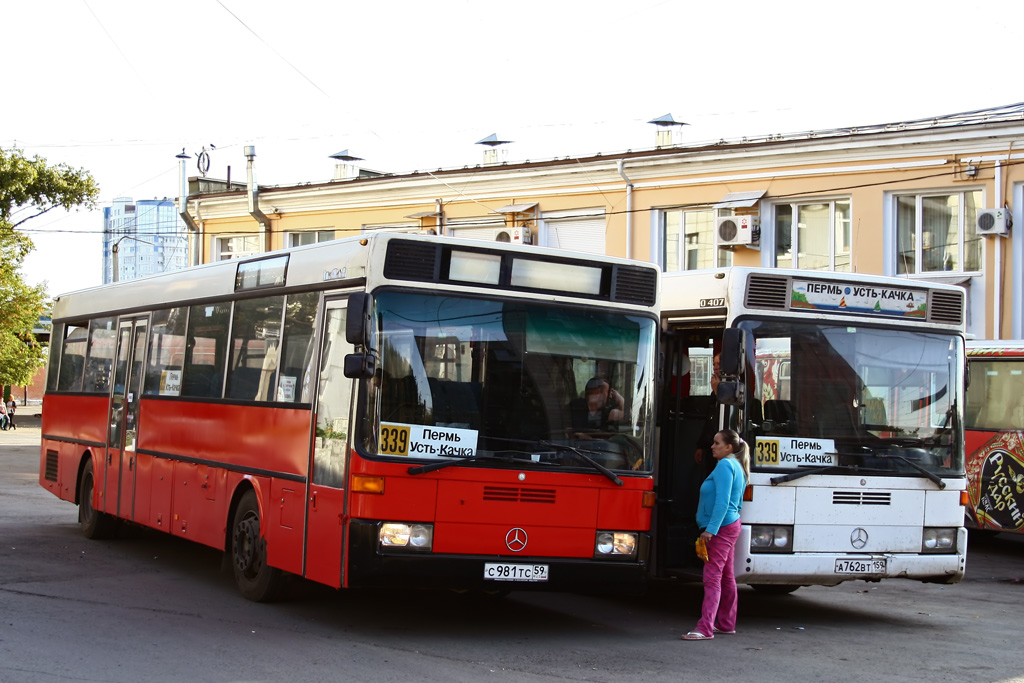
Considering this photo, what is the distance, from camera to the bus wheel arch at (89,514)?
14.9 m

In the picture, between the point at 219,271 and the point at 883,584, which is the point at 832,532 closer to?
the point at 883,584

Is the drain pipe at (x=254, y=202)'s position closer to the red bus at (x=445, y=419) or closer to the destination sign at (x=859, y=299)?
the red bus at (x=445, y=419)

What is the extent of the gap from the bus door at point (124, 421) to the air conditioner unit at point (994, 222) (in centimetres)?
1499

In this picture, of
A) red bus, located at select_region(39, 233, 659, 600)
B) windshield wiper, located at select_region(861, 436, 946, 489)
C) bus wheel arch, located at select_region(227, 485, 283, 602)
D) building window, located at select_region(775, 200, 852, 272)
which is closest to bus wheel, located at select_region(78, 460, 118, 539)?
bus wheel arch, located at select_region(227, 485, 283, 602)

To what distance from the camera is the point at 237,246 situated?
3581cm

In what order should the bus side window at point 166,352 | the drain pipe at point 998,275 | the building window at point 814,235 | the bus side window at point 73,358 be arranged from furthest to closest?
A: the building window at point 814,235 → the drain pipe at point 998,275 → the bus side window at point 73,358 → the bus side window at point 166,352

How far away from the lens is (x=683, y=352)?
36.8ft

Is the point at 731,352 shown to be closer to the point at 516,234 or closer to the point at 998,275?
the point at 998,275

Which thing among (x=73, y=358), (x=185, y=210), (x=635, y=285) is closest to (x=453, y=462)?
(x=635, y=285)

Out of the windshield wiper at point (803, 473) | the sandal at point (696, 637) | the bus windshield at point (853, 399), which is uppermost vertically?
the bus windshield at point (853, 399)

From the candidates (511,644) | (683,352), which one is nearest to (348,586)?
(511,644)

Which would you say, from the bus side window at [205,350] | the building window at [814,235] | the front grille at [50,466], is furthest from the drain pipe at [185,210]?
the bus side window at [205,350]

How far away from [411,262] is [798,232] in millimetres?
17329

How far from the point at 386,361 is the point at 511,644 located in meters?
2.26
